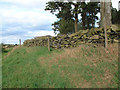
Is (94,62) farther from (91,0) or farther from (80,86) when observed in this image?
(91,0)

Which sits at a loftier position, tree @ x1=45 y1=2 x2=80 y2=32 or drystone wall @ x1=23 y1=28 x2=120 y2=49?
tree @ x1=45 y1=2 x2=80 y2=32

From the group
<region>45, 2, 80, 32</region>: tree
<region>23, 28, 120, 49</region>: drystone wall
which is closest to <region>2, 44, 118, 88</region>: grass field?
<region>23, 28, 120, 49</region>: drystone wall

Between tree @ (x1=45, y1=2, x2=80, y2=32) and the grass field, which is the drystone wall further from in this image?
tree @ (x1=45, y1=2, x2=80, y2=32)

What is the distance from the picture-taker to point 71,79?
17.8 ft

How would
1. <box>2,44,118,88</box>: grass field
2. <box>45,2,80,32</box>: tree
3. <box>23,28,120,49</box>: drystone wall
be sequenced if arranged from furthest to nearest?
<box>45,2,80,32</box>: tree < <box>23,28,120,49</box>: drystone wall < <box>2,44,118,88</box>: grass field

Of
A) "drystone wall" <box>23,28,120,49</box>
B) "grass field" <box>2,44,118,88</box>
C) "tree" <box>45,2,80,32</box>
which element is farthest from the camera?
"tree" <box>45,2,80,32</box>

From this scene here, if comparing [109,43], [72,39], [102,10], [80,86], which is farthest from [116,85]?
[102,10]

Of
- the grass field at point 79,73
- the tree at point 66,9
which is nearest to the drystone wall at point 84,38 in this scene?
the grass field at point 79,73

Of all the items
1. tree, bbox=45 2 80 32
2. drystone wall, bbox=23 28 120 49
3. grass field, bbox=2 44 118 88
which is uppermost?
tree, bbox=45 2 80 32

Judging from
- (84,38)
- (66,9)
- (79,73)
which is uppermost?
(66,9)

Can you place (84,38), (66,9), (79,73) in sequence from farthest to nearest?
(66,9) < (84,38) < (79,73)

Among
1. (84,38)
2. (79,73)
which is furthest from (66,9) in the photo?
(79,73)

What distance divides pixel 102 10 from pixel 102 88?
27.2 ft

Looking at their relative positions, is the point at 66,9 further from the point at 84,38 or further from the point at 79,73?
the point at 79,73
